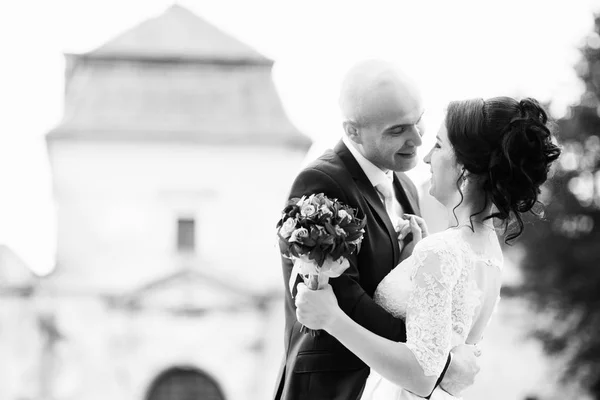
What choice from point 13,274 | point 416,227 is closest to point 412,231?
point 416,227

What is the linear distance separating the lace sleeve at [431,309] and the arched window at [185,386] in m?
15.8

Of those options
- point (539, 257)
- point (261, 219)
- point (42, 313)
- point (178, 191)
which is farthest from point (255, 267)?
point (539, 257)

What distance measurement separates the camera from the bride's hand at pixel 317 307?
9.21 feet

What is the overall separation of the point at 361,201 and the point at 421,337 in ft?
1.90

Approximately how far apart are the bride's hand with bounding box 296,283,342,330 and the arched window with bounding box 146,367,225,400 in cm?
1568

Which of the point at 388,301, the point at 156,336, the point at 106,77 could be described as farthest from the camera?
the point at 106,77

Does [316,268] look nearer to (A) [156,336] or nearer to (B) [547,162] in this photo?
(B) [547,162]

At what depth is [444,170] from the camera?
292cm

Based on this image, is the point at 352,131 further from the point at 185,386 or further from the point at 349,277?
the point at 185,386

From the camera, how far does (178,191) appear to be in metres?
20.1

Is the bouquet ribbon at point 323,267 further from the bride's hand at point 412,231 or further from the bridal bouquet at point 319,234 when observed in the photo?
the bride's hand at point 412,231

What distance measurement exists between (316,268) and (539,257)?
17.6 metres

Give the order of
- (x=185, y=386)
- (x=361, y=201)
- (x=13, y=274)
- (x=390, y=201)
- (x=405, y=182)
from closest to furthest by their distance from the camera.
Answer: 1. (x=361, y=201)
2. (x=390, y=201)
3. (x=405, y=182)
4. (x=185, y=386)
5. (x=13, y=274)

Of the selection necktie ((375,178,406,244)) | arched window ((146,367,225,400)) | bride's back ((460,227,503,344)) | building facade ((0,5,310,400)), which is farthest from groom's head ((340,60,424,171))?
arched window ((146,367,225,400))
